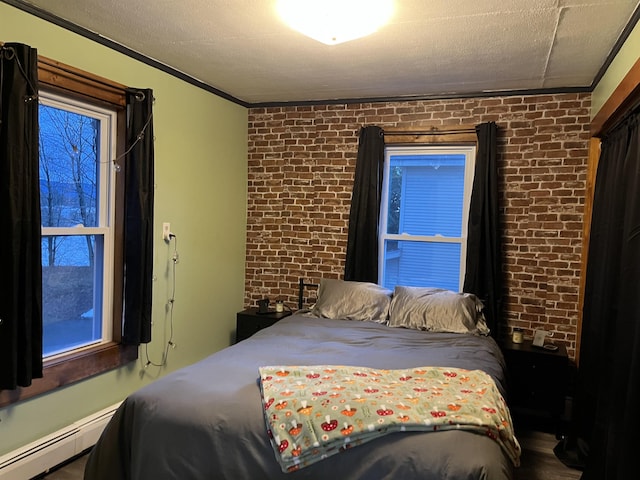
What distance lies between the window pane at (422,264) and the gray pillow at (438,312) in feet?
1.39

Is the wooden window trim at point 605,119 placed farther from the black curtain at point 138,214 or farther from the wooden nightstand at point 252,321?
the black curtain at point 138,214

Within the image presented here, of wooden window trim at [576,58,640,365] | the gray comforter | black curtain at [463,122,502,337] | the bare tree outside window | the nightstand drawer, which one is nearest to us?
the gray comforter

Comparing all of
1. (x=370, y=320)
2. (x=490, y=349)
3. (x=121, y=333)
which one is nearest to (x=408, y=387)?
(x=490, y=349)

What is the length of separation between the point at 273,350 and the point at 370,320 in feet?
3.45

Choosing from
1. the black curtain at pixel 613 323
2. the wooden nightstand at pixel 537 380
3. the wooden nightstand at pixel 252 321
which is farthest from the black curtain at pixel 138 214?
the black curtain at pixel 613 323

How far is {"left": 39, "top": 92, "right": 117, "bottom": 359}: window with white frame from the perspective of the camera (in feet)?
8.81

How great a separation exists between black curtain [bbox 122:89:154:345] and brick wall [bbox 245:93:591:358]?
1479 millimetres

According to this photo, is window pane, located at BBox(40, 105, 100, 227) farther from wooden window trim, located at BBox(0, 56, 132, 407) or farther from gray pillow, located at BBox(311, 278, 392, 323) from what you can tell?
gray pillow, located at BBox(311, 278, 392, 323)

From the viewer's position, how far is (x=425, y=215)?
13.3 ft

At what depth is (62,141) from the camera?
2.74m

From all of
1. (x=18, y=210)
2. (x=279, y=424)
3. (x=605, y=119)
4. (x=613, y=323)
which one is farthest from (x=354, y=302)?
(x=18, y=210)

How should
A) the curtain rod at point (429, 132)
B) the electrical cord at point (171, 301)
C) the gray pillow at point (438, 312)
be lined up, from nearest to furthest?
the gray pillow at point (438, 312) → the electrical cord at point (171, 301) → the curtain rod at point (429, 132)

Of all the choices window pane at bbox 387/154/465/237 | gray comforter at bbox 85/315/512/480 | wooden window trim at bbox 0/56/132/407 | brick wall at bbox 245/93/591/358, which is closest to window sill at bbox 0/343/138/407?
wooden window trim at bbox 0/56/132/407

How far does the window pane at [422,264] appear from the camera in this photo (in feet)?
13.1
